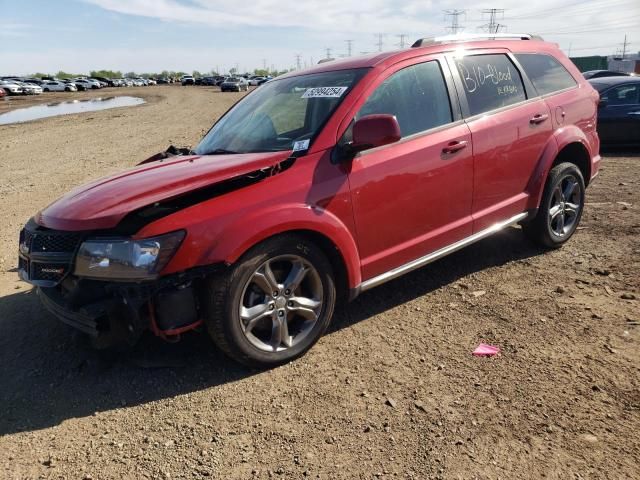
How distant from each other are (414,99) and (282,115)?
3.31ft

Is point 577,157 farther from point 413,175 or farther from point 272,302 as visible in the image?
point 272,302

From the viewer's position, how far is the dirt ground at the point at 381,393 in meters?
2.46

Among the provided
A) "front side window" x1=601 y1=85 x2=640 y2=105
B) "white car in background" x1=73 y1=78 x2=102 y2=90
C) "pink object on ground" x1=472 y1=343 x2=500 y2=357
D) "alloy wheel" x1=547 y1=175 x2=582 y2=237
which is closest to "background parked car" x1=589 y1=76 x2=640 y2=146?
"front side window" x1=601 y1=85 x2=640 y2=105

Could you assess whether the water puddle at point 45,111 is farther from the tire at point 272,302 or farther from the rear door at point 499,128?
the tire at point 272,302

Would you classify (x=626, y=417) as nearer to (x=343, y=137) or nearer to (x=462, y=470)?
(x=462, y=470)

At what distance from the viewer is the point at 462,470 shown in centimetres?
235

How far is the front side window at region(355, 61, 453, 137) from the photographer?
360 cm

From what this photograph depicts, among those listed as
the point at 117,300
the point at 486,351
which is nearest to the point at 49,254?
the point at 117,300

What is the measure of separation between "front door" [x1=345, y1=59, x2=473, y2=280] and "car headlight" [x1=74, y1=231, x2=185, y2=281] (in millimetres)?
1221

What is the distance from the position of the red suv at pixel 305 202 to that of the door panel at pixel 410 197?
1cm

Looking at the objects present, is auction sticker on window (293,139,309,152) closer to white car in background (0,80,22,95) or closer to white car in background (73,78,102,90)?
white car in background (0,80,22,95)

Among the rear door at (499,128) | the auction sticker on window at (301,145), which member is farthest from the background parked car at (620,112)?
the auction sticker on window at (301,145)

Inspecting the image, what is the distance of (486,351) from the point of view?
333cm

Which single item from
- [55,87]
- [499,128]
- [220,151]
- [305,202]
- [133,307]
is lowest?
[133,307]
